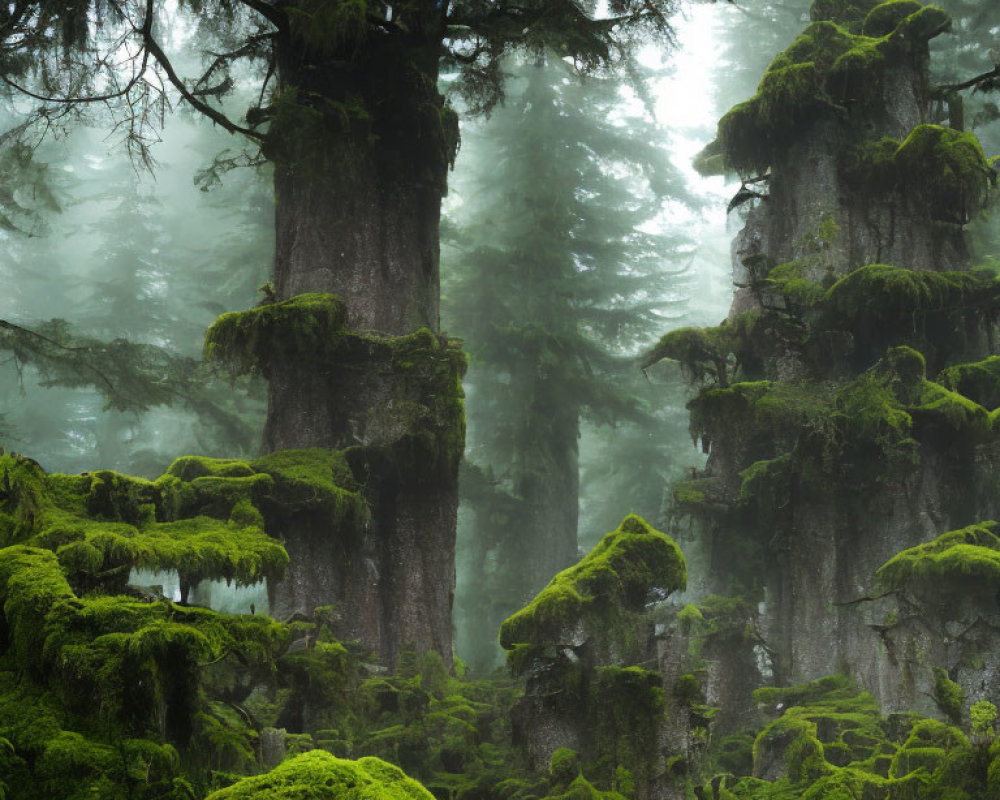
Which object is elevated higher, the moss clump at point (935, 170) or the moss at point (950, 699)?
the moss clump at point (935, 170)

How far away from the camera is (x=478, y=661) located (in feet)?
72.9

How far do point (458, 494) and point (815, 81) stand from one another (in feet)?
25.8

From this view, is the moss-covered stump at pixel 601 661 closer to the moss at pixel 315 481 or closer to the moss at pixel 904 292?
the moss at pixel 315 481

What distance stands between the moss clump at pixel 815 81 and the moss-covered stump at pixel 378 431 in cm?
740

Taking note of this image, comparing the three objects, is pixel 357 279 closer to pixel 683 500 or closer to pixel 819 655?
pixel 683 500

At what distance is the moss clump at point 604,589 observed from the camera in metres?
8.34

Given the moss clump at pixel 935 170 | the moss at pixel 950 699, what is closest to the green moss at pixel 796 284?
the moss clump at pixel 935 170

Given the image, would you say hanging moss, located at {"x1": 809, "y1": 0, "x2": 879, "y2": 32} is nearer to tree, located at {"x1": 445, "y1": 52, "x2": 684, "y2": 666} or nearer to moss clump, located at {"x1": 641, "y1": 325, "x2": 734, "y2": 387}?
moss clump, located at {"x1": 641, "y1": 325, "x2": 734, "y2": 387}

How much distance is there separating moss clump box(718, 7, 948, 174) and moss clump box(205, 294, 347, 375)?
26.4ft

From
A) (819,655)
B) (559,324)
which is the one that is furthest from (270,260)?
(819,655)

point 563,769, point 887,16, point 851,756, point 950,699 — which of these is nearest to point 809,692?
point 851,756

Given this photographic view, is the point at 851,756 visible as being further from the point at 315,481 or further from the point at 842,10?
the point at 842,10

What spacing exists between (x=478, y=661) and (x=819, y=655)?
1120cm

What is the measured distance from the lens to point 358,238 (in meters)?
10.6
